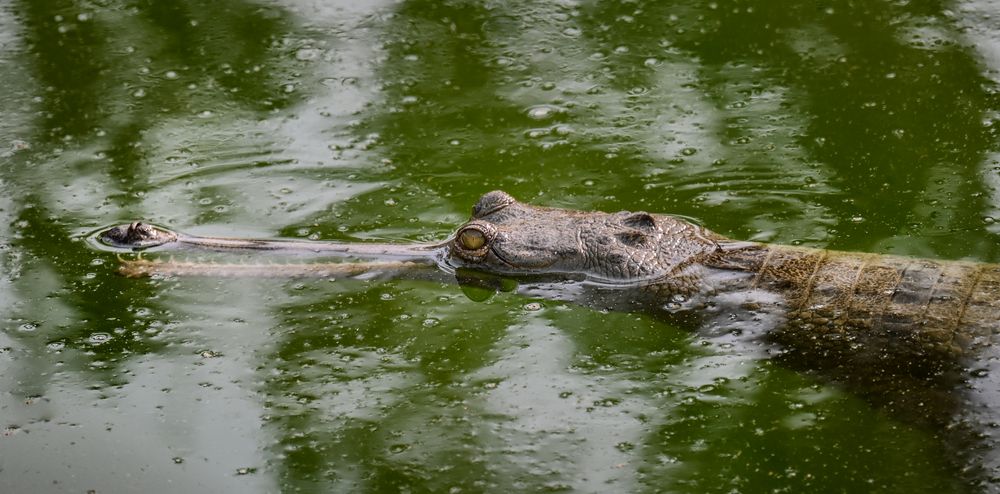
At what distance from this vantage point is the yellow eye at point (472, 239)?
5449mm

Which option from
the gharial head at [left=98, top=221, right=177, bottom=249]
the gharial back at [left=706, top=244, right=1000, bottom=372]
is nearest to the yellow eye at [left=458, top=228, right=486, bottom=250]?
the gharial back at [left=706, top=244, right=1000, bottom=372]

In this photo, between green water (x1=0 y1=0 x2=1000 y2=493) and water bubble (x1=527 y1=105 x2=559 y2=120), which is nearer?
green water (x1=0 y1=0 x2=1000 y2=493)

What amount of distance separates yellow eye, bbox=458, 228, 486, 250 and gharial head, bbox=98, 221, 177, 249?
1.52 meters

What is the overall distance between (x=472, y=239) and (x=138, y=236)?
173 centimetres

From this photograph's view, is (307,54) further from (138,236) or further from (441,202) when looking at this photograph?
(138,236)

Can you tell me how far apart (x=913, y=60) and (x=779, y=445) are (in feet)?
12.2

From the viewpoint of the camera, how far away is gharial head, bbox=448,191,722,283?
212 inches

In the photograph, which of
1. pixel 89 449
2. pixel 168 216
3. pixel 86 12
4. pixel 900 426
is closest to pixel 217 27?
pixel 86 12

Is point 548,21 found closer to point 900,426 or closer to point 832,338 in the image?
point 832,338

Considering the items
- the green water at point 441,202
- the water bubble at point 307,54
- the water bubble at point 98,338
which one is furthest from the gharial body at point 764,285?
the water bubble at point 307,54

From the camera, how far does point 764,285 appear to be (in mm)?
5125

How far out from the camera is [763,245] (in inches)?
213

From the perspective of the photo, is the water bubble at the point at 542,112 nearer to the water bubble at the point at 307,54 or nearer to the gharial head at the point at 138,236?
the water bubble at the point at 307,54

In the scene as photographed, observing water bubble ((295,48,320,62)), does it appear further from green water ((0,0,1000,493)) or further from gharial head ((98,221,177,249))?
gharial head ((98,221,177,249))
